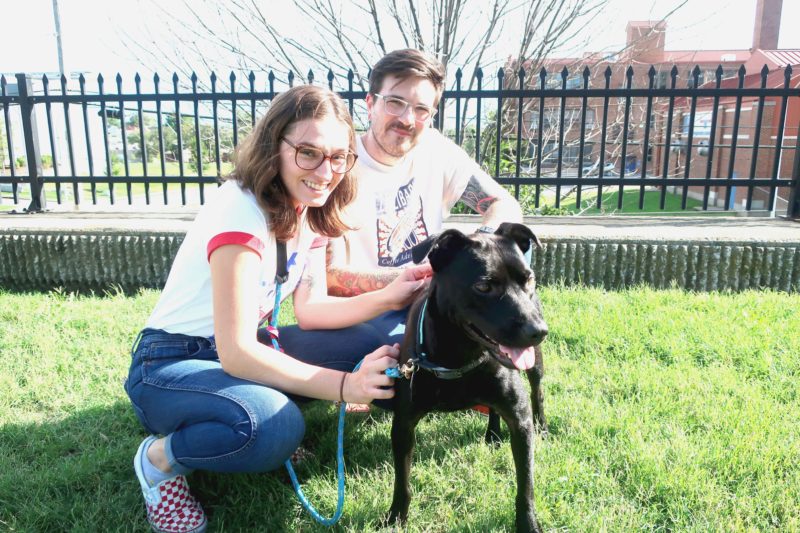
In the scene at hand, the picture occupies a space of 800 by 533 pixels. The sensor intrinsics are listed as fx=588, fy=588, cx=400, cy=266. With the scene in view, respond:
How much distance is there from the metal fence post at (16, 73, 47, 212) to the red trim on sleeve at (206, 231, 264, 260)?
19.4 ft

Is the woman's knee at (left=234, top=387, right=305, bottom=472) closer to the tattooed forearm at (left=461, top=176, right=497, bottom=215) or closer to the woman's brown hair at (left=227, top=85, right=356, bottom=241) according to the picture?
the woman's brown hair at (left=227, top=85, right=356, bottom=241)

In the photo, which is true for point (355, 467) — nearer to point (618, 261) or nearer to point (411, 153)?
point (411, 153)

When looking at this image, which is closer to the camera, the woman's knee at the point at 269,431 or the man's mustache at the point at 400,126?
the woman's knee at the point at 269,431

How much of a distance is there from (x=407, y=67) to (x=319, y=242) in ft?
3.14

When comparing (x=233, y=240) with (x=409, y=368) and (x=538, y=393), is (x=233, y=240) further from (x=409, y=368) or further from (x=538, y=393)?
(x=538, y=393)

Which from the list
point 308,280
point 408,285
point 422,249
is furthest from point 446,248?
point 308,280

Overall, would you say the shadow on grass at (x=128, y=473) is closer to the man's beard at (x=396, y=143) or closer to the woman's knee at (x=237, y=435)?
the woman's knee at (x=237, y=435)

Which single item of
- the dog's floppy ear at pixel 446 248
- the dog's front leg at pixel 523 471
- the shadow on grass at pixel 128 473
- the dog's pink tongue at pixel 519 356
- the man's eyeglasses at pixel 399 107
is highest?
the man's eyeglasses at pixel 399 107

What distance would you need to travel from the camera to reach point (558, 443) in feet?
8.71

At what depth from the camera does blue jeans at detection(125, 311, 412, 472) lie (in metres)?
2.10

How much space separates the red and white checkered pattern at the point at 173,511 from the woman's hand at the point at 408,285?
1084mm

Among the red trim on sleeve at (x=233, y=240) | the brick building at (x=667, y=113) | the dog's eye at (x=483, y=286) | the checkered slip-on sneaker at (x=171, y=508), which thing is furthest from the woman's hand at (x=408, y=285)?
the brick building at (x=667, y=113)

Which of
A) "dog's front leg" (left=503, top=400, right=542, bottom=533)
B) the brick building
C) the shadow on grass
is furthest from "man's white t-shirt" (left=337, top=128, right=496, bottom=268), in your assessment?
the brick building

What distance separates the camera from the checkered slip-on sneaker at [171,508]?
214cm
